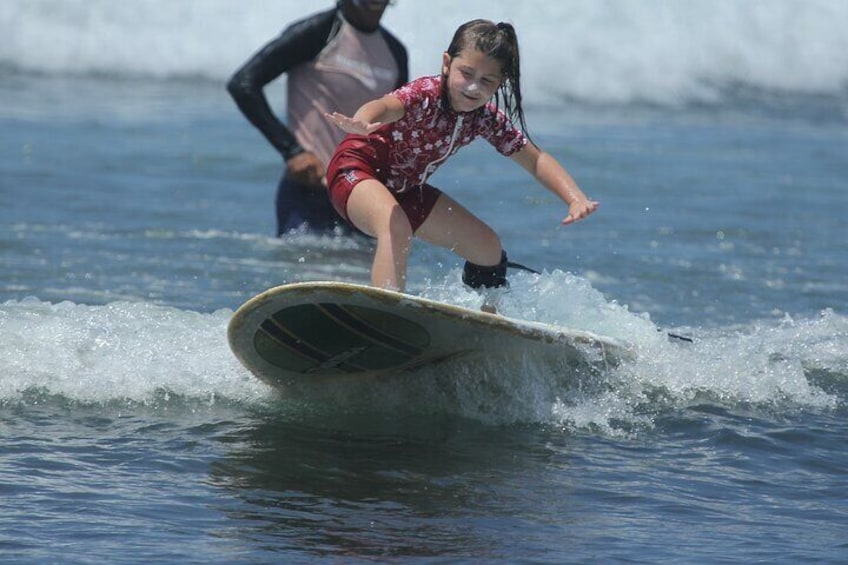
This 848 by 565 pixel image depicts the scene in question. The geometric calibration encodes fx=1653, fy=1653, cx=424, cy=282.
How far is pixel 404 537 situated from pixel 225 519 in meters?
0.58

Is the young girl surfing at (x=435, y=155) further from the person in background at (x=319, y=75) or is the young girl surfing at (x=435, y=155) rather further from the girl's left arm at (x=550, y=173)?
the person in background at (x=319, y=75)

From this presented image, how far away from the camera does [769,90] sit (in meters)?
21.2

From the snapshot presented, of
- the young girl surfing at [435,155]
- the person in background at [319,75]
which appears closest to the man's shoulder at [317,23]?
the person in background at [319,75]

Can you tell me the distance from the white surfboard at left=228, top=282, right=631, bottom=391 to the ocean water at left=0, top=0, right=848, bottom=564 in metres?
0.12

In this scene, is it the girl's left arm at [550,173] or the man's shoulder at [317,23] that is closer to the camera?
the girl's left arm at [550,173]

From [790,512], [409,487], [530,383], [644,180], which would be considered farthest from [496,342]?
[644,180]

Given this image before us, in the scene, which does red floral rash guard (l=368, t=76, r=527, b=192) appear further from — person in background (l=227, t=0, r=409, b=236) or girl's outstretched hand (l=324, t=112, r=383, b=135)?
person in background (l=227, t=0, r=409, b=236)

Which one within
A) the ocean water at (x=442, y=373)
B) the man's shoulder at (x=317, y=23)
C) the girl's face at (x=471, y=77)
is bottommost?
the ocean water at (x=442, y=373)

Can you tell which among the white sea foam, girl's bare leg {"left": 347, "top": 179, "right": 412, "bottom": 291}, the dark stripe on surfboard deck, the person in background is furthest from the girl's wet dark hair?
the person in background

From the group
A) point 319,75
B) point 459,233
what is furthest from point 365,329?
point 319,75

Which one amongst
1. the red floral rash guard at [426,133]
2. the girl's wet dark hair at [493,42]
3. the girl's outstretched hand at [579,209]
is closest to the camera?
the girl's wet dark hair at [493,42]

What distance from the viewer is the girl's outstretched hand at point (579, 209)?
6.37m

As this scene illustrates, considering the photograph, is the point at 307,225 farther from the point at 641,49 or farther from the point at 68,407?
the point at 641,49

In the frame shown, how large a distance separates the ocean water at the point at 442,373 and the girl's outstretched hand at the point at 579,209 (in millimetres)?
627
